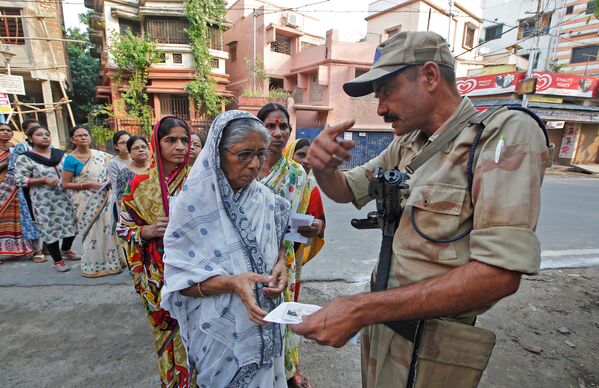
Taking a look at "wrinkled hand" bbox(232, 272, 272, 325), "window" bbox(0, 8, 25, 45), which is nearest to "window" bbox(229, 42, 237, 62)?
"window" bbox(0, 8, 25, 45)

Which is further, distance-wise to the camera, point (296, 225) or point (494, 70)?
point (494, 70)

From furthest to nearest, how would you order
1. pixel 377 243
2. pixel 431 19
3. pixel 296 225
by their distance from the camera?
pixel 431 19
pixel 377 243
pixel 296 225

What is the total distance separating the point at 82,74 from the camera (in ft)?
74.4

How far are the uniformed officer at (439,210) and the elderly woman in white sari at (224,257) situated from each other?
41cm

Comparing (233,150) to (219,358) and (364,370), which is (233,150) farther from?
(364,370)

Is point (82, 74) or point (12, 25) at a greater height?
point (12, 25)

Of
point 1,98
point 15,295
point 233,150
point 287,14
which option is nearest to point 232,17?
point 287,14

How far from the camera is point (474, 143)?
1.01 meters

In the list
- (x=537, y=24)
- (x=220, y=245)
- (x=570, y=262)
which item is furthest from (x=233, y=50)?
(x=220, y=245)

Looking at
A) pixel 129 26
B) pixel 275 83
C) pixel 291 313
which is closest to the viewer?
pixel 291 313

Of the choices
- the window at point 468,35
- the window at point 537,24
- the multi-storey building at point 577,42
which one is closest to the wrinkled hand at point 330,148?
the window at point 537,24

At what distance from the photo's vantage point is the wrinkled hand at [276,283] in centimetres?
142

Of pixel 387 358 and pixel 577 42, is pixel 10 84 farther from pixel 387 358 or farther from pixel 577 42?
pixel 577 42

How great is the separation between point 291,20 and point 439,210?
18.8m
